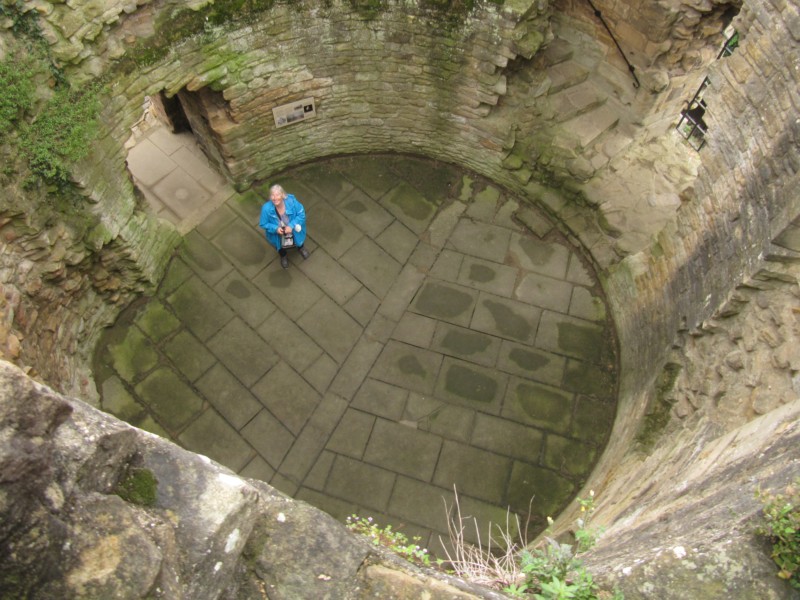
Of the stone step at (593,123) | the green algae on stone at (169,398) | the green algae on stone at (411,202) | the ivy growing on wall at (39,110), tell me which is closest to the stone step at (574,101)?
the stone step at (593,123)

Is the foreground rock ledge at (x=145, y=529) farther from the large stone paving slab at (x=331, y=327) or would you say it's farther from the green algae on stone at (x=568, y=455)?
the large stone paving slab at (x=331, y=327)

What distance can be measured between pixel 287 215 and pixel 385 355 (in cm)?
154

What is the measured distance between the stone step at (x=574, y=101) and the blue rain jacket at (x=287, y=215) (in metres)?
2.72

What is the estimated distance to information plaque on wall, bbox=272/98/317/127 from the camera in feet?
19.2

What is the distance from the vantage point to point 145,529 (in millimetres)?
1899

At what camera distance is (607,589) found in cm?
228

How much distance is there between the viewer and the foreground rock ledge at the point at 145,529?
171 cm

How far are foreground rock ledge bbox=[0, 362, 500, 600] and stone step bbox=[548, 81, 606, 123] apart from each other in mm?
5097

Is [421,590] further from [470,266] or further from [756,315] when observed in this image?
[470,266]

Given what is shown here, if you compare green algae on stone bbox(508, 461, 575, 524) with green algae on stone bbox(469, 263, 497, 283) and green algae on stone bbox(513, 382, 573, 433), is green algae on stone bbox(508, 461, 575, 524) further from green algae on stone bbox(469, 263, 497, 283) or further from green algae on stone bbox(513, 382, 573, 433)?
green algae on stone bbox(469, 263, 497, 283)

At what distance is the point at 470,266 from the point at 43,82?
3.81 m

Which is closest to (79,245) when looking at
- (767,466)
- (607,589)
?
Result: (607,589)

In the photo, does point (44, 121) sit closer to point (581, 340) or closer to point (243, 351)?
point (243, 351)

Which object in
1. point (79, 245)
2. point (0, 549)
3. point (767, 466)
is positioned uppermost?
point (79, 245)
